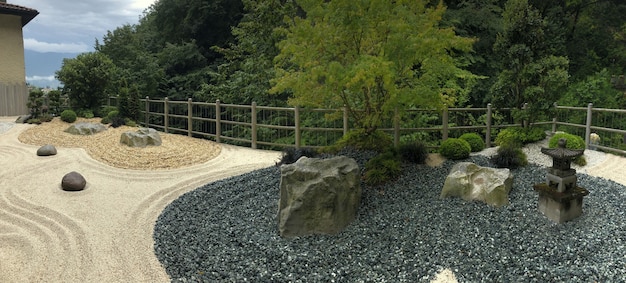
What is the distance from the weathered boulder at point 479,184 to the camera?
21.8ft

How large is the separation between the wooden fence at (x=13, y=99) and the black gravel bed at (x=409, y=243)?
1741cm

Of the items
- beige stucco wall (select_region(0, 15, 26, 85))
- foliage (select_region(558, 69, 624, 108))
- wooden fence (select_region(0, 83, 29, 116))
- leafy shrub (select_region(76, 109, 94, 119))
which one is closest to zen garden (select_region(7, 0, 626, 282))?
leafy shrub (select_region(76, 109, 94, 119))

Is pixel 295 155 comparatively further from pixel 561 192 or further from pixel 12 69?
pixel 12 69

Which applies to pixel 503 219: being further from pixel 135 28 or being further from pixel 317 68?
pixel 135 28

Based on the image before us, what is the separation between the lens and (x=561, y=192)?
6.04m

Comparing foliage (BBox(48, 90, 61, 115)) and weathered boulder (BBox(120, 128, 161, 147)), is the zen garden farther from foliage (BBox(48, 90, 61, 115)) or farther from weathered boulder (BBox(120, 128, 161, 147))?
foliage (BBox(48, 90, 61, 115))

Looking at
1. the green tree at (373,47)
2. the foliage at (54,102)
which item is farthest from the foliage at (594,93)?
the foliage at (54,102)

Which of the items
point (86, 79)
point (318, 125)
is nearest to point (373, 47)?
point (318, 125)

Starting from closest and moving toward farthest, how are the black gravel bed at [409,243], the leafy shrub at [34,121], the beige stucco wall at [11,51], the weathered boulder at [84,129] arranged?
the black gravel bed at [409,243] → the weathered boulder at [84,129] → the leafy shrub at [34,121] → the beige stucco wall at [11,51]

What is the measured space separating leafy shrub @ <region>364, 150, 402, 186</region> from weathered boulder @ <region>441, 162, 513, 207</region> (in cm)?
103

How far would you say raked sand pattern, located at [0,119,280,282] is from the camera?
5.27m

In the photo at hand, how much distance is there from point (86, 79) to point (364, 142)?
14.8 m

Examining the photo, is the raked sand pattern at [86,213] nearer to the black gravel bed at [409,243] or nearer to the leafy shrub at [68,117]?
the black gravel bed at [409,243]

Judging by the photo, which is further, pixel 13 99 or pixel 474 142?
pixel 13 99
